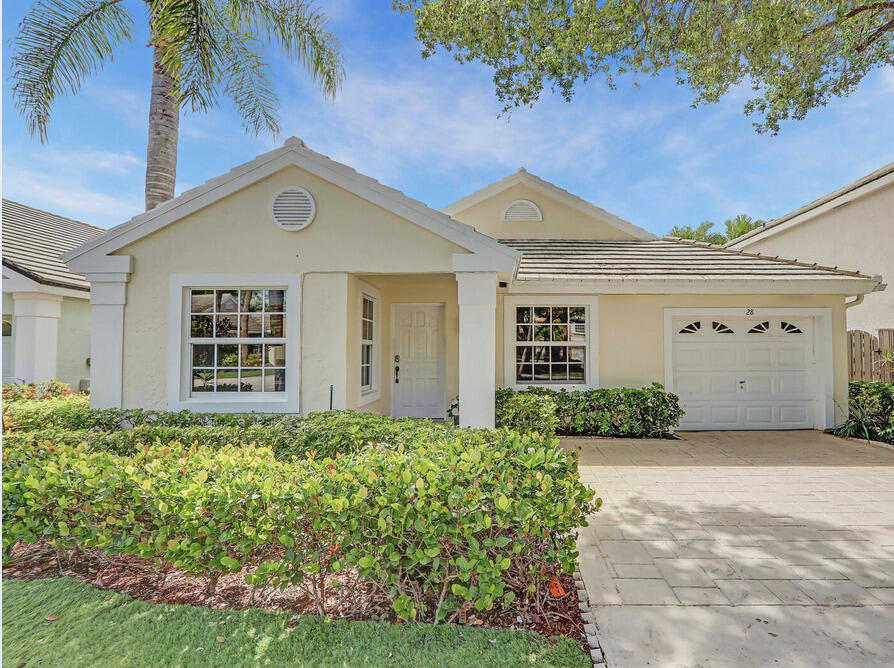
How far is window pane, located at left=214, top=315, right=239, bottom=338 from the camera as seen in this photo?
6930mm

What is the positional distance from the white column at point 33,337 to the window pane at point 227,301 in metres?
6.41

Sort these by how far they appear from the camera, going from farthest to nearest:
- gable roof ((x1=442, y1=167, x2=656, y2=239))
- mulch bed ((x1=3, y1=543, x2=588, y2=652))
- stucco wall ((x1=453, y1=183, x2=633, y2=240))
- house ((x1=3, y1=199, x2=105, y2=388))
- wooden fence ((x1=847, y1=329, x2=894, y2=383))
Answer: stucco wall ((x1=453, y1=183, x2=633, y2=240)) < gable roof ((x1=442, y1=167, x2=656, y2=239)) < wooden fence ((x1=847, y1=329, x2=894, y2=383)) < house ((x1=3, y1=199, x2=105, y2=388)) < mulch bed ((x1=3, y1=543, x2=588, y2=652))

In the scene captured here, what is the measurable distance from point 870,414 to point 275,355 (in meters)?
11.0

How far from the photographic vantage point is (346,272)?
6793 millimetres

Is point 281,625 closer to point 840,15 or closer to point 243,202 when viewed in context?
point 243,202

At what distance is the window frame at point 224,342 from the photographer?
6.76m

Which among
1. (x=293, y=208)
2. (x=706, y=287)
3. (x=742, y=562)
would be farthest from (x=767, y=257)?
(x=293, y=208)

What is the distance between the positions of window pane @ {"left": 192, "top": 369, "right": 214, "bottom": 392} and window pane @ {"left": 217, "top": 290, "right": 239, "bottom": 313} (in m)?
0.97

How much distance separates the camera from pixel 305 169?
22.0 feet

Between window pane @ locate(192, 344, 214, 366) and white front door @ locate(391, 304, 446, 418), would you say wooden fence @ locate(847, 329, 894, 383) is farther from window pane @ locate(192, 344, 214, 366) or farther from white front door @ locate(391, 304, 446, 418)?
window pane @ locate(192, 344, 214, 366)

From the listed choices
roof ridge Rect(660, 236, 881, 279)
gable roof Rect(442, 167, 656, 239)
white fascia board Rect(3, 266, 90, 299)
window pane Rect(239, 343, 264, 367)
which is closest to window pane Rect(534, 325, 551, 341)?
gable roof Rect(442, 167, 656, 239)

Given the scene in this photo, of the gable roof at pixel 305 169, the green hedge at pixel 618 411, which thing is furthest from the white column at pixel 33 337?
the green hedge at pixel 618 411

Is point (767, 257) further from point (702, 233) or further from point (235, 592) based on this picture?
point (702, 233)

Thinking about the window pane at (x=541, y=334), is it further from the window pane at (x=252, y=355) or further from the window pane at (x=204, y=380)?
the window pane at (x=204, y=380)
